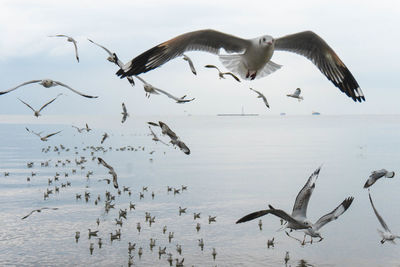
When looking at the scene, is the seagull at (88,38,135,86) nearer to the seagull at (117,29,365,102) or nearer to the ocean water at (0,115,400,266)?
the seagull at (117,29,365,102)

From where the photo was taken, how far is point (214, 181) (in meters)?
53.1

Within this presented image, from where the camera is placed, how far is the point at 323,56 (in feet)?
39.2

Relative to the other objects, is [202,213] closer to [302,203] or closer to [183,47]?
[302,203]

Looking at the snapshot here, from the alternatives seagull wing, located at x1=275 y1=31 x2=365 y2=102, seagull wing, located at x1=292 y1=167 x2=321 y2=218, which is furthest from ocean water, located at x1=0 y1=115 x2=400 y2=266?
seagull wing, located at x1=275 y1=31 x2=365 y2=102

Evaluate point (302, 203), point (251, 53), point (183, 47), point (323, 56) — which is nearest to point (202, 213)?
point (302, 203)

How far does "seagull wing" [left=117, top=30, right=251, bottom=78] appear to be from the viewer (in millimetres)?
9594

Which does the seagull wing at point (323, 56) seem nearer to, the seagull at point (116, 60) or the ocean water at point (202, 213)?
the seagull at point (116, 60)

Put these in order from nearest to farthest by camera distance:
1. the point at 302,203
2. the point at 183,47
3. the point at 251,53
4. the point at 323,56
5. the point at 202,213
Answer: the point at 183,47 → the point at 251,53 → the point at 323,56 → the point at 302,203 → the point at 202,213

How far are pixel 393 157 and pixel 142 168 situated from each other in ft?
133

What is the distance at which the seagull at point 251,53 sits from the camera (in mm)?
9789

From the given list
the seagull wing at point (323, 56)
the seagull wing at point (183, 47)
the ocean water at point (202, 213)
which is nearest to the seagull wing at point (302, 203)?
the seagull wing at point (323, 56)

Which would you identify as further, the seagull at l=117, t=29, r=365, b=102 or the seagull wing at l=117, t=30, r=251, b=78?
the seagull at l=117, t=29, r=365, b=102

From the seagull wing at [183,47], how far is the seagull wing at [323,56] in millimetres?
1244

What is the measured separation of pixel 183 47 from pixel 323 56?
12.4 feet
